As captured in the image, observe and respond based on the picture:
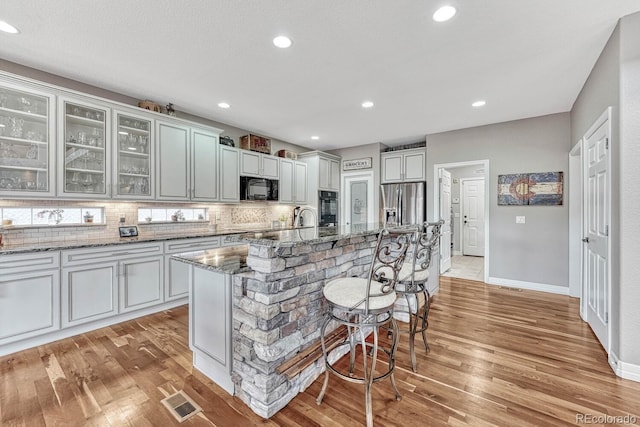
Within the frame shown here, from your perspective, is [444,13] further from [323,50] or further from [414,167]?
[414,167]

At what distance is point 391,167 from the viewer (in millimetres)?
5629

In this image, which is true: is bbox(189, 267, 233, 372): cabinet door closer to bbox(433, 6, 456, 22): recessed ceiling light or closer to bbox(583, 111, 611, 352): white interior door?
bbox(433, 6, 456, 22): recessed ceiling light

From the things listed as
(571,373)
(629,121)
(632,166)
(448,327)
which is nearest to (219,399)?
(448,327)

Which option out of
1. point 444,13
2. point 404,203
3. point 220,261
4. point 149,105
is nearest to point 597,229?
point 444,13

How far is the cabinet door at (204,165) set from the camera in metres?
3.86

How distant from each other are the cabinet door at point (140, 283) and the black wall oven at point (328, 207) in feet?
10.7

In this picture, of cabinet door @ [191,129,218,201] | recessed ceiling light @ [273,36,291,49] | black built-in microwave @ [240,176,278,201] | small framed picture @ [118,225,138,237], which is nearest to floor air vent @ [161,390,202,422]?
small framed picture @ [118,225,138,237]

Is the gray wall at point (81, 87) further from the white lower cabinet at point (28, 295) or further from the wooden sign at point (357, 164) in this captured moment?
the wooden sign at point (357, 164)

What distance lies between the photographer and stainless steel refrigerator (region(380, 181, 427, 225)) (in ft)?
17.0

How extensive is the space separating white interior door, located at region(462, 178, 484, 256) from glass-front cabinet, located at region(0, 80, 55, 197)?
8191 millimetres

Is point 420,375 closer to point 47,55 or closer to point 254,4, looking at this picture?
point 254,4

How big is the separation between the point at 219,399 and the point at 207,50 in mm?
2766

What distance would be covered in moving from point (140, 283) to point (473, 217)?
25.0ft

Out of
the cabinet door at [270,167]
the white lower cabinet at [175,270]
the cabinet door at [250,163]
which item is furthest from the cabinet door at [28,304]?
the cabinet door at [270,167]
